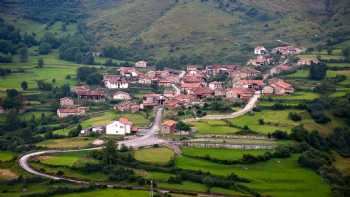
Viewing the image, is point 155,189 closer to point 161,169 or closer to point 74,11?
point 161,169

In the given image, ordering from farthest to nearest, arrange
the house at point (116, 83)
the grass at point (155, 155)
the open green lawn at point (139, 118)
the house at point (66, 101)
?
the house at point (116, 83)
the house at point (66, 101)
the open green lawn at point (139, 118)
the grass at point (155, 155)

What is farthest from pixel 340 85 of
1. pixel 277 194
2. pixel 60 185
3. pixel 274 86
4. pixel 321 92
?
pixel 60 185

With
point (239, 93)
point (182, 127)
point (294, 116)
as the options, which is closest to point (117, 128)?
point (182, 127)

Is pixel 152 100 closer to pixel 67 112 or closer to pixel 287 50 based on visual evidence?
pixel 67 112

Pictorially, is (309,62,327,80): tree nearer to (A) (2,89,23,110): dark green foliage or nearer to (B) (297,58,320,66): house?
(B) (297,58,320,66): house

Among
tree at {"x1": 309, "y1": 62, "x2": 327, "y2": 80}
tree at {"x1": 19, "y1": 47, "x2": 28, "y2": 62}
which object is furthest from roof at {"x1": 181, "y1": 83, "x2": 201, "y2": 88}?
tree at {"x1": 19, "y1": 47, "x2": 28, "y2": 62}

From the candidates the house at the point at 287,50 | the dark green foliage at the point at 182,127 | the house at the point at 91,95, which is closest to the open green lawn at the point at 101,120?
the house at the point at 91,95

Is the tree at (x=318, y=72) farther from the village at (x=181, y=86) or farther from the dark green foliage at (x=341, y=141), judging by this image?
the dark green foliage at (x=341, y=141)
